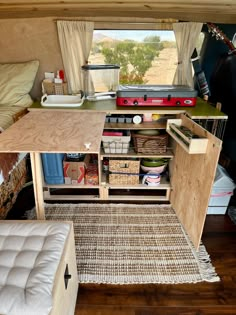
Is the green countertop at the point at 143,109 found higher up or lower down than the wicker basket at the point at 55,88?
lower down

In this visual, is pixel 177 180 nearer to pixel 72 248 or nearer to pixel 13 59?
pixel 72 248

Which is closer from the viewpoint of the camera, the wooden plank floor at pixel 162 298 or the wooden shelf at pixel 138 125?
the wooden plank floor at pixel 162 298

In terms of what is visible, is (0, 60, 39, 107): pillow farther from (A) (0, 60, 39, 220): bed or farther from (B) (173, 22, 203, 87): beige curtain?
(B) (173, 22, 203, 87): beige curtain

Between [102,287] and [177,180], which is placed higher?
[177,180]

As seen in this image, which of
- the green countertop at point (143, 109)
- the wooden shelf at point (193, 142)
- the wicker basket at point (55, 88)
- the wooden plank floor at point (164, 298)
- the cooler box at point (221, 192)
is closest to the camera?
the wooden plank floor at point (164, 298)

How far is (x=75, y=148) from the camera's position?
48.2 inches

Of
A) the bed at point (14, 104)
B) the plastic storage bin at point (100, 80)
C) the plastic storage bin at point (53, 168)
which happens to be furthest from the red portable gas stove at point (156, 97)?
the bed at point (14, 104)

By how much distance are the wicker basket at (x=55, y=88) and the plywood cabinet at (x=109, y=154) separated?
391 millimetres

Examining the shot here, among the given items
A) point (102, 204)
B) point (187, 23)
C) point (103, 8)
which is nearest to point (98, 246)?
point (102, 204)

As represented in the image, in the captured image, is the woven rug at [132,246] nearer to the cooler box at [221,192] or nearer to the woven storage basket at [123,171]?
the woven storage basket at [123,171]

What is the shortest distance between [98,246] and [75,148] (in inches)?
31.6

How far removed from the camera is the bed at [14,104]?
1783 millimetres

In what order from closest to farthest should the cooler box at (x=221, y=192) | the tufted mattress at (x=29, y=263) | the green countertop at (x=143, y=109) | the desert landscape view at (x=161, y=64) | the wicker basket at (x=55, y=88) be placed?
the tufted mattress at (x=29, y=263) < the green countertop at (x=143, y=109) < the cooler box at (x=221, y=192) < the wicker basket at (x=55, y=88) < the desert landscape view at (x=161, y=64)

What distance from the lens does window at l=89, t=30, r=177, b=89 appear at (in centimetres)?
220
